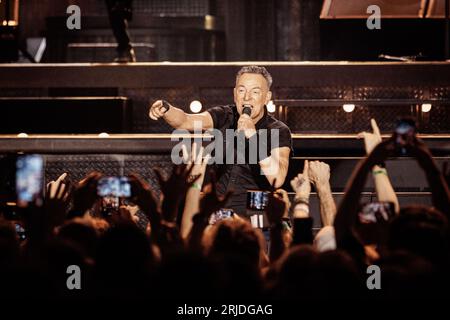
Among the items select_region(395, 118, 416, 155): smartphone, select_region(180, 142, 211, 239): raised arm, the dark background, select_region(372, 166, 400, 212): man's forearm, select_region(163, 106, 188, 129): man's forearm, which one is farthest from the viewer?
the dark background

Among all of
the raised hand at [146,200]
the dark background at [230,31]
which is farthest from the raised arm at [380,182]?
the dark background at [230,31]

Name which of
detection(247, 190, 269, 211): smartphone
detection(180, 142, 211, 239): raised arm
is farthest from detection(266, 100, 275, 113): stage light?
detection(180, 142, 211, 239): raised arm

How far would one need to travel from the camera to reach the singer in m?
4.13

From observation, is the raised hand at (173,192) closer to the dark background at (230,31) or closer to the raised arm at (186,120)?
the raised arm at (186,120)

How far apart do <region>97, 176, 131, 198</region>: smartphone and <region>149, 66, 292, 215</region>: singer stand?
994mm

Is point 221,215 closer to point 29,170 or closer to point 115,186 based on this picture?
point 115,186

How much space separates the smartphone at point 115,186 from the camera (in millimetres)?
3121

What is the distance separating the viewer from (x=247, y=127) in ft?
13.2

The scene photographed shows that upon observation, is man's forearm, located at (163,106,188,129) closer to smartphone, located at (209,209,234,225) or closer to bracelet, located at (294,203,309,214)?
smartphone, located at (209,209,234,225)

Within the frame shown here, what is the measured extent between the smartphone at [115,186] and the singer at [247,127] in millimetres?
994

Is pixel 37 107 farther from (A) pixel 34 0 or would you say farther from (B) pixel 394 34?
(B) pixel 394 34

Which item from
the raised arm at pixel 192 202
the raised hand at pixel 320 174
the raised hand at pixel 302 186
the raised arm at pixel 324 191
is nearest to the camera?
the raised arm at pixel 192 202

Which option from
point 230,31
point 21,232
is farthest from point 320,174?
point 230,31

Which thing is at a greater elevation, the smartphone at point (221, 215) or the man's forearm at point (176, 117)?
the man's forearm at point (176, 117)
